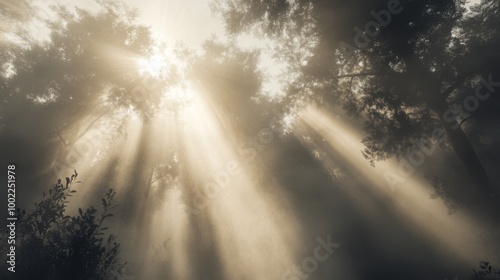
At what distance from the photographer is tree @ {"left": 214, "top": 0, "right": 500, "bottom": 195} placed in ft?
38.3

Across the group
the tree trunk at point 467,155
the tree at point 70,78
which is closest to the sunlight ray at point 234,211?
the tree at point 70,78

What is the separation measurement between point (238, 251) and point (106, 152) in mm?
19760

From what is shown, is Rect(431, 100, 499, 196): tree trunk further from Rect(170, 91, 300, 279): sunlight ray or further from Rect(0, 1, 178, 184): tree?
Rect(0, 1, 178, 184): tree

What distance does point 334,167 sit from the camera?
31844 mm

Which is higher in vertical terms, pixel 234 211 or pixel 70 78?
pixel 70 78

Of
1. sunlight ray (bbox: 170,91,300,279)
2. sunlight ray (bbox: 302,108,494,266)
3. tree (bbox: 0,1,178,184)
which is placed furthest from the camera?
sunlight ray (bbox: 170,91,300,279)

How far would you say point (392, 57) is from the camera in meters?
12.2

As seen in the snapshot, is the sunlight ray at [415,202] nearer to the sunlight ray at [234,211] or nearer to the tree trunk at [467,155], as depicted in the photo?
the tree trunk at [467,155]

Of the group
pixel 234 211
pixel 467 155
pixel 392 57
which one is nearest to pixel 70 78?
pixel 234 211

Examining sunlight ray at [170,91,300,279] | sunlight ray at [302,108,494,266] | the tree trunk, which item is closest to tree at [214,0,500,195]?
the tree trunk

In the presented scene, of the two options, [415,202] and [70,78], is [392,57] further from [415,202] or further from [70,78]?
[70,78]

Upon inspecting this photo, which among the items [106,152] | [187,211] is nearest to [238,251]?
[187,211]

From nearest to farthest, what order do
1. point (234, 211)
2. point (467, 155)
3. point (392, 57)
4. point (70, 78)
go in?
point (392, 57), point (467, 155), point (70, 78), point (234, 211)

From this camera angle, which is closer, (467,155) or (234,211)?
(467,155)
